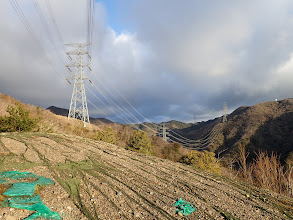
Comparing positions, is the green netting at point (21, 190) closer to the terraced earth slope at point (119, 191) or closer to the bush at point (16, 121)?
the terraced earth slope at point (119, 191)

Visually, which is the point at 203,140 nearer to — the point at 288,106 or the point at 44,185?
the point at 288,106

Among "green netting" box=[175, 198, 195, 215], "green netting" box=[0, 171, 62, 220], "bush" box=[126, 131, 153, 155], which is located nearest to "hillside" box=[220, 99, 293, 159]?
"bush" box=[126, 131, 153, 155]

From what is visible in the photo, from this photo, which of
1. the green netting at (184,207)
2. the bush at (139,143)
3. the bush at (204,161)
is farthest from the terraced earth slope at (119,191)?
the bush at (139,143)

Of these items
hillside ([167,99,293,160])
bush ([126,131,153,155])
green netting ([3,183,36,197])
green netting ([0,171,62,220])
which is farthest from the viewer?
hillside ([167,99,293,160])

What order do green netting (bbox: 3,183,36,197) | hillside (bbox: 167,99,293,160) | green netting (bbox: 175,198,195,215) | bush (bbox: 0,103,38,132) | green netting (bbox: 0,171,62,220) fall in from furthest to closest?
hillside (bbox: 167,99,293,160), bush (bbox: 0,103,38,132), green netting (bbox: 175,198,195,215), green netting (bbox: 3,183,36,197), green netting (bbox: 0,171,62,220)

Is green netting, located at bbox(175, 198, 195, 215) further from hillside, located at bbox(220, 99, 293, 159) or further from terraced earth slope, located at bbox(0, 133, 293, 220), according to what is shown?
hillside, located at bbox(220, 99, 293, 159)

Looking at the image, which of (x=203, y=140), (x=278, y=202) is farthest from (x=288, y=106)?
(x=278, y=202)

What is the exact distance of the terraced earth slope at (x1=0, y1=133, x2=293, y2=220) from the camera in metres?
3.79

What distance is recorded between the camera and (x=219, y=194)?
557 cm

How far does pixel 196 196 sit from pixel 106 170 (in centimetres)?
302

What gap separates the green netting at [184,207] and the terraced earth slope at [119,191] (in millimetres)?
126

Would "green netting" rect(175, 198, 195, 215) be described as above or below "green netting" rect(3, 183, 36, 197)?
below

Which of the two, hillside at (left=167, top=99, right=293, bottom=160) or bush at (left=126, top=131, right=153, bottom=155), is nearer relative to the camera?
bush at (left=126, top=131, right=153, bottom=155)

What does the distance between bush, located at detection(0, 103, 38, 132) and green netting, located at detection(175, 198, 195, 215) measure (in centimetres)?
1057
